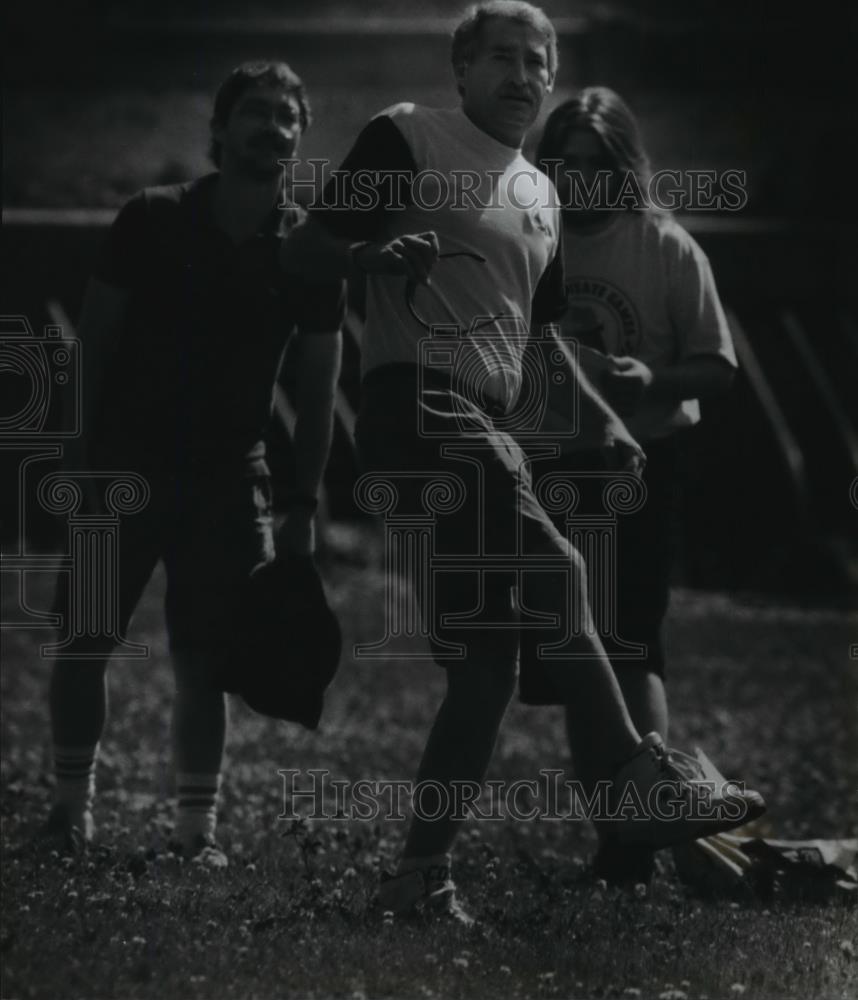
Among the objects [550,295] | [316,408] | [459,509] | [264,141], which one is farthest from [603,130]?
[459,509]

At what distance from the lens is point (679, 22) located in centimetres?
2136

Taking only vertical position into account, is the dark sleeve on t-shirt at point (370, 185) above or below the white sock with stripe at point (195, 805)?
above

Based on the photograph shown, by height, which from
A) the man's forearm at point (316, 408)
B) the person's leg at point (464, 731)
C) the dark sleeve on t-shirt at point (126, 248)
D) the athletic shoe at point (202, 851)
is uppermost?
the dark sleeve on t-shirt at point (126, 248)

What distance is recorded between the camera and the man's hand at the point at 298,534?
5641 mm

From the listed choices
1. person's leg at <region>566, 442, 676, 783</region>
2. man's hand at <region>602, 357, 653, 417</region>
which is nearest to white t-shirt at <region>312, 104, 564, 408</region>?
man's hand at <region>602, 357, 653, 417</region>

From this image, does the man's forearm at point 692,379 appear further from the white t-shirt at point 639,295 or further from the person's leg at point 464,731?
the person's leg at point 464,731

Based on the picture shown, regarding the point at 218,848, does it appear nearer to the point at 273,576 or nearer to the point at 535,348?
the point at 273,576

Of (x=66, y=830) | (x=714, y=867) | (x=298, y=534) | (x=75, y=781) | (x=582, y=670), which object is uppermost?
(x=298, y=534)

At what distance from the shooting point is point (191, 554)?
5.98m

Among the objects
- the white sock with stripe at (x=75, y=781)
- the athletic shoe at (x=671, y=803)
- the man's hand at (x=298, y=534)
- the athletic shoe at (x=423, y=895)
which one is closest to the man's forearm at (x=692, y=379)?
the man's hand at (x=298, y=534)

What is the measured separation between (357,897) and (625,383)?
1.59 meters

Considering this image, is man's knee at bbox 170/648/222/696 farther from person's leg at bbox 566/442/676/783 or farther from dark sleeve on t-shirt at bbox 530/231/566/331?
dark sleeve on t-shirt at bbox 530/231/566/331

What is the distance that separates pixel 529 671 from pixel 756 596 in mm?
9623

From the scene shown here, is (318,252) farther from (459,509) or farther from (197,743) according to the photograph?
(197,743)
